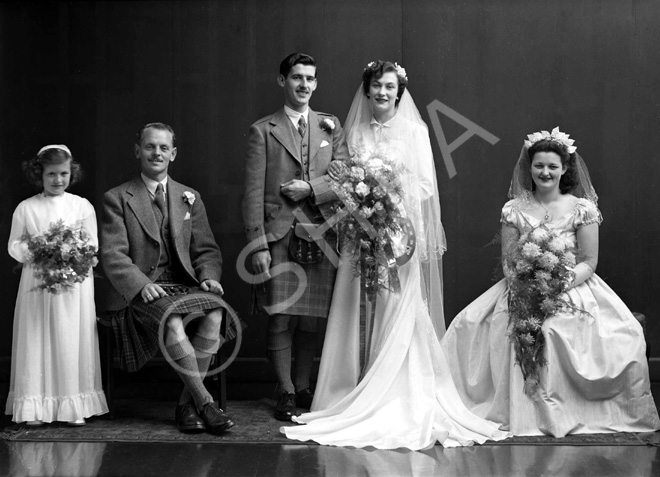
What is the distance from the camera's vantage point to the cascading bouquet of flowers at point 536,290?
15.8 feet

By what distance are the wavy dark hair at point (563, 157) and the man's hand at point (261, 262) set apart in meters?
1.68

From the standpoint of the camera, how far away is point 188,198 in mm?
5188

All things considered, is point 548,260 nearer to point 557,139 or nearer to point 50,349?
point 557,139

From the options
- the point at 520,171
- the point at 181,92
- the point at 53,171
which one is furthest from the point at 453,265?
the point at 53,171

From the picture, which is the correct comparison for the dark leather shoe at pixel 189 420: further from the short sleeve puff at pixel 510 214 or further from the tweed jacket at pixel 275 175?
the short sleeve puff at pixel 510 214

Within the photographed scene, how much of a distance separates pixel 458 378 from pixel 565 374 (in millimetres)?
659

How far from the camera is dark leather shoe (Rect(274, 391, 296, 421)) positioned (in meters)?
5.05

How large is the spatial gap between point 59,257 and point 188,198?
2.69 feet

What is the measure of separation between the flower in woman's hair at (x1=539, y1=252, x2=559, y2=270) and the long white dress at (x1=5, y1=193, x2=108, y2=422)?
264cm

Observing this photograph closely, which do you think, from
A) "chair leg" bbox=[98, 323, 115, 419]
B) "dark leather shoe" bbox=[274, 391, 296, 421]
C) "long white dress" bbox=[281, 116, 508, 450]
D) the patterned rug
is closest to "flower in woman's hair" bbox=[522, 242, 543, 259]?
"long white dress" bbox=[281, 116, 508, 450]

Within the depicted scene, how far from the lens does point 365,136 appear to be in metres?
5.12

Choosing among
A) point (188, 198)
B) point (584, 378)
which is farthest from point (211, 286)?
point (584, 378)

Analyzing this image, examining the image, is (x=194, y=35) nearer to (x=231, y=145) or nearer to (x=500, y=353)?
(x=231, y=145)

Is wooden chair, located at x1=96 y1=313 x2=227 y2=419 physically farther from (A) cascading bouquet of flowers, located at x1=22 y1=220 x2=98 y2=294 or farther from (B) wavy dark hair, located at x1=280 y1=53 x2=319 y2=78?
(B) wavy dark hair, located at x1=280 y1=53 x2=319 y2=78
